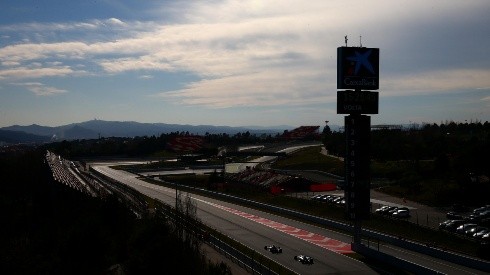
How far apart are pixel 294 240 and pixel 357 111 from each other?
41.2 ft

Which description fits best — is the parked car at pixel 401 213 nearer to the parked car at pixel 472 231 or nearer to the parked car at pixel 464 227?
the parked car at pixel 464 227

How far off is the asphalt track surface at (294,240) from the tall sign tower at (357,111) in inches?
130

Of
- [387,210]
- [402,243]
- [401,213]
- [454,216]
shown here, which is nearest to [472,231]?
[402,243]

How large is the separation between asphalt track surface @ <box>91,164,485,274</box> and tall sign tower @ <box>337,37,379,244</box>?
10.9 feet

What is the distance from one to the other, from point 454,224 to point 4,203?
4718cm

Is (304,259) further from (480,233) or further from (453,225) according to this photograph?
(453,225)

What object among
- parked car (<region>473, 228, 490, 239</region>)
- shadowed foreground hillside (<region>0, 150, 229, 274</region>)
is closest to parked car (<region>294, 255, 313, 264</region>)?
shadowed foreground hillside (<region>0, 150, 229, 274</region>)

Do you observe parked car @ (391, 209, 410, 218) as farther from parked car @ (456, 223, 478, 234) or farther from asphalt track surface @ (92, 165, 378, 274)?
parked car @ (456, 223, 478, 234)

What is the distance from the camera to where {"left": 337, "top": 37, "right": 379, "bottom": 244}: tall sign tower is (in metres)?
41.8

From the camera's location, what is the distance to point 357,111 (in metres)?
42.8

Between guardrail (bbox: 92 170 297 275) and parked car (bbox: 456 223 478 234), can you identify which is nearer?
guardrail (bbox: 92 170 297 275)

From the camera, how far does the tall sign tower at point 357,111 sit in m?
41.8

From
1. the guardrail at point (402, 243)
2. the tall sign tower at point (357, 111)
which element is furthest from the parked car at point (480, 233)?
the tall sign tower at point (357, 111)

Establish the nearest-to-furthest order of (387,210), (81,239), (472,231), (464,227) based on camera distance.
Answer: (81,239)
(472,231)
(464,227)
(387,210)
